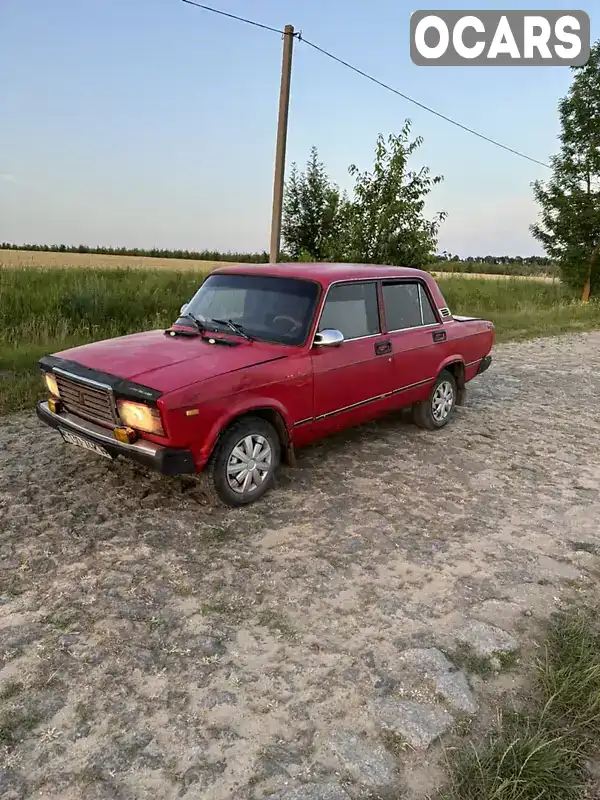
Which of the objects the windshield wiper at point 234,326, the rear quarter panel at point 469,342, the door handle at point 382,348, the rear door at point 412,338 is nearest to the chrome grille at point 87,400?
the windshield wiper at point 234,326

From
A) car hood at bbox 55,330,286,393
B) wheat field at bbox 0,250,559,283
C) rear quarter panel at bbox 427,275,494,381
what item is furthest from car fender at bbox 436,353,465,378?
wheat field at bbox 0,250,559,283

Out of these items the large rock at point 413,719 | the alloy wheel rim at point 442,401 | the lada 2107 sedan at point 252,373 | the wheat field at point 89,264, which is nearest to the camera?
the large rock at point 413,719

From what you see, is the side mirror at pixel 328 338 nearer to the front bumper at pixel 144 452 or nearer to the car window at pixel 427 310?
the front bumper at pixel 144 452

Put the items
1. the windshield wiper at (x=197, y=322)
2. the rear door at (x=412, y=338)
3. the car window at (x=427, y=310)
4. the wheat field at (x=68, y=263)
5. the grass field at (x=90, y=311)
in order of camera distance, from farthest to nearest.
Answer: the wheat field at (x=68, y=263) → the grass field at (x=90, y=311) → the car window at (x=427, y=310) → the rear door at (x=412, y=338) → the windshield wiper at (x=197, y=322)

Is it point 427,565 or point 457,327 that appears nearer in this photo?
point 427,565

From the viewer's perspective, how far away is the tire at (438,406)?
6.20 m

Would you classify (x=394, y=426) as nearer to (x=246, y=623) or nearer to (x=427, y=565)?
(x=427, y=565)

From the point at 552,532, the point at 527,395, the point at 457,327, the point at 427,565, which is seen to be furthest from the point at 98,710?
the point at 527,395

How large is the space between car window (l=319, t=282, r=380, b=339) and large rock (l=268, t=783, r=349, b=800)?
3.25m

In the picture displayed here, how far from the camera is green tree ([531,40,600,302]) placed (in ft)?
69.8

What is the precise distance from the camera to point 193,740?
2273mm

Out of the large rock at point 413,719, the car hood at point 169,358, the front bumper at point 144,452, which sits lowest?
the large rock at point 413,719

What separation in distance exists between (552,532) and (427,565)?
3.64 feet

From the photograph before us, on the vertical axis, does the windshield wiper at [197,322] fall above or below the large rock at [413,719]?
above
